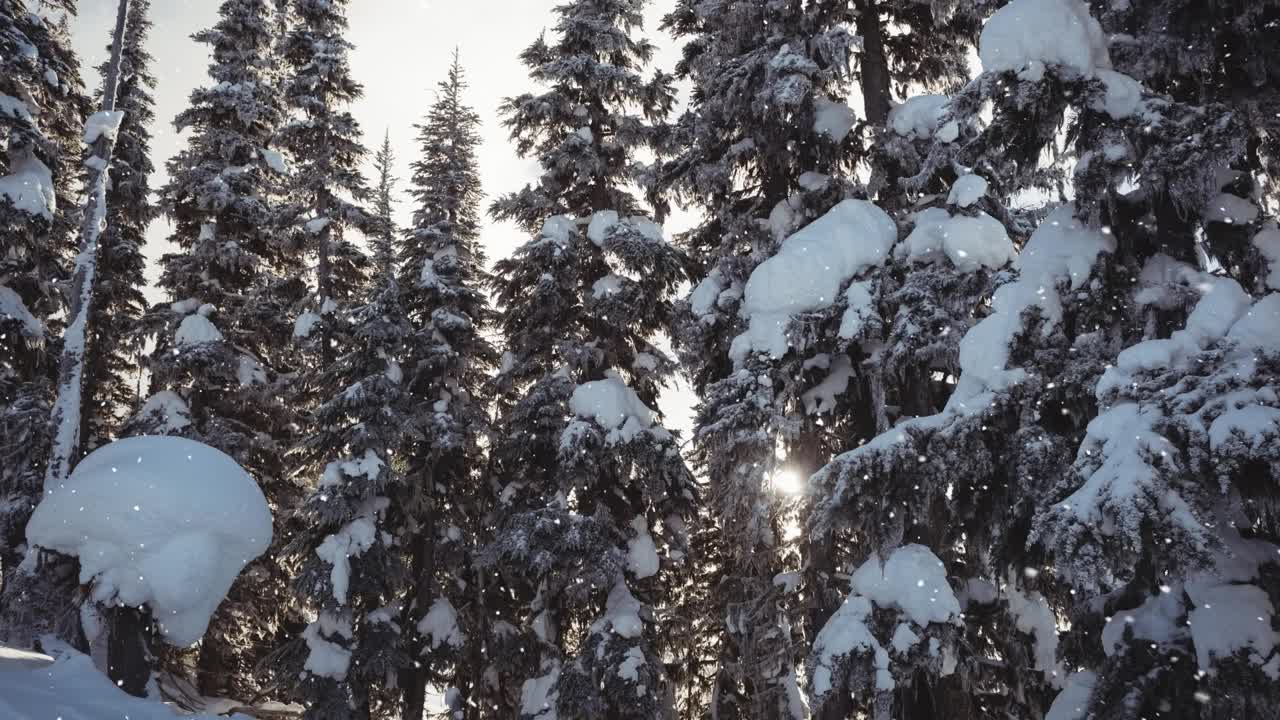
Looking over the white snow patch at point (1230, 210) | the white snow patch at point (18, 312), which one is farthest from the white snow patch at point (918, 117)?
the white snow patch at point (18, 312)

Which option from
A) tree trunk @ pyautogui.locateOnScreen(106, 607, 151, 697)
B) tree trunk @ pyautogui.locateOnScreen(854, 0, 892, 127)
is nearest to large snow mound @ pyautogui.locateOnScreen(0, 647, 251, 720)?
tree trunk @ pyautogui.locateOnScreen(106, 607, 151, 697)

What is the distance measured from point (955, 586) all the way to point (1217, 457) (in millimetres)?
5143

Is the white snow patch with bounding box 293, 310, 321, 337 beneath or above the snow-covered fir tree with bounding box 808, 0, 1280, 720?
above

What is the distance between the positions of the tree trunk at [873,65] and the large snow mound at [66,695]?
10346 mm

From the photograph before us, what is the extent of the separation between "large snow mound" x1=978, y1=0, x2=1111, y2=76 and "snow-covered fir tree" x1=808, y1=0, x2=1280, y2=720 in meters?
0.01

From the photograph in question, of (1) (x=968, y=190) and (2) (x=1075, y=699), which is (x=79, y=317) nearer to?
(1) (x=968, y=190)

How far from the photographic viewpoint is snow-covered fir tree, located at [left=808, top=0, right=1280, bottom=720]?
4324 millimetres

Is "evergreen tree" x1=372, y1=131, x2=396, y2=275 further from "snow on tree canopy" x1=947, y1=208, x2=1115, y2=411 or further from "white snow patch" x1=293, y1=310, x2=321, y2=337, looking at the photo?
"snow on tree canopy" x1=947, y1=208, x2=1115, y2=411

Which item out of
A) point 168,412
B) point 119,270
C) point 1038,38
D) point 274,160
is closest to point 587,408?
point 1038,38

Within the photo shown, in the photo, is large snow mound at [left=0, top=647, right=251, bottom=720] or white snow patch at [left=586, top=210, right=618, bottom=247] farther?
white snow patch at [left=586, top=210, right=618, bottom=247]

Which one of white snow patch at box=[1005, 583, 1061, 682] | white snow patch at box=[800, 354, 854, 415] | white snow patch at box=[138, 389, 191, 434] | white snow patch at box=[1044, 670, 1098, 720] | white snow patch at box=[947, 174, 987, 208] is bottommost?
white snow patch at box=[1044, 670, 1098, 720]

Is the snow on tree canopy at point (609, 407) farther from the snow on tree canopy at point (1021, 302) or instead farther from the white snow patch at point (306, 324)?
the white snow patch at point (306, 324)

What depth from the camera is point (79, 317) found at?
14328mm

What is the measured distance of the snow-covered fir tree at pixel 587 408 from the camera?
1242cm
